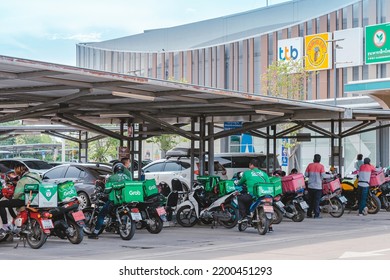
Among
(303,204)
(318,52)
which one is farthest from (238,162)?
(318,52)

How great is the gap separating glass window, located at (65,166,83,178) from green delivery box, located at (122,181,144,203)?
377 inches

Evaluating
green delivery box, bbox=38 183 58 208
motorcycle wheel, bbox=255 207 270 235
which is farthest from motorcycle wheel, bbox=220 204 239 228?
green delivery box, bbox=38 183 58 208

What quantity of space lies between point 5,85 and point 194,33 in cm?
6553

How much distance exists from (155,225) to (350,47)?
1898 inches

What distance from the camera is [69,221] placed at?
49.1 ft

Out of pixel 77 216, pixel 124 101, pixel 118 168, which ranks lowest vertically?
pixel 77 216

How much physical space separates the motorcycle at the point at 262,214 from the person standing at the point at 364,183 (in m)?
6.16

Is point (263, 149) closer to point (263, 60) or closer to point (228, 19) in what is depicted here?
point (263, 60)

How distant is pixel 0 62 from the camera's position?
12.8 m

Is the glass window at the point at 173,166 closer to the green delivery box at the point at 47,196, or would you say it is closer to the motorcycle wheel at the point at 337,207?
the motorcycle wheel at the point at 337,207

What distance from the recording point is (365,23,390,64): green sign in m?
59.0

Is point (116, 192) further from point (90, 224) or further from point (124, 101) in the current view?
point (124, 101)

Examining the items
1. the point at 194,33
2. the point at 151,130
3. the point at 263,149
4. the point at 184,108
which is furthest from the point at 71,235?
the point at 194,33

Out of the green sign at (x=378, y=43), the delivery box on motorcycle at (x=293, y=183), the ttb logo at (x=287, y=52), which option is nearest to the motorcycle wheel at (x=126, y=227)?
the delivery box on motorcycle at (x=293, y=183)
